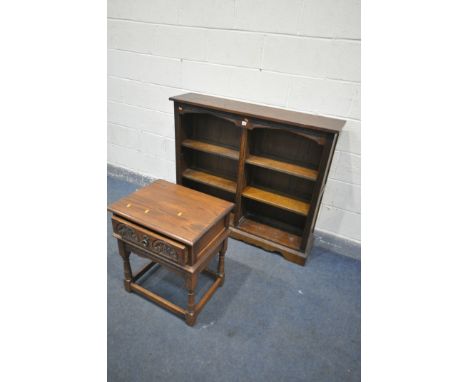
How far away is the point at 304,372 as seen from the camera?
139 cm

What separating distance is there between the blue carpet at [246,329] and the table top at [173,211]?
0.65 metres

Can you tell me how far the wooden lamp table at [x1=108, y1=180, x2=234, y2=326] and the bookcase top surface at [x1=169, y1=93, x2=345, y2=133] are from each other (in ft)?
2.13

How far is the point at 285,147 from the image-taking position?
6.61 feet

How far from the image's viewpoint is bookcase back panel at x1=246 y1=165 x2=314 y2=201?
2.09 meters

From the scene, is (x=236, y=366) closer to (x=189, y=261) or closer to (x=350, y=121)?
(x=189, y=261)

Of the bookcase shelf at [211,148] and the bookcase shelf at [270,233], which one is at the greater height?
the bookcase shelf at [211,148]

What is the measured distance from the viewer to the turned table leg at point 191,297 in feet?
4.44

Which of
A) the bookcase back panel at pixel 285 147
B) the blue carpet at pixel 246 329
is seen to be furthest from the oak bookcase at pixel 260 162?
the blue carpet at pixel 246 329

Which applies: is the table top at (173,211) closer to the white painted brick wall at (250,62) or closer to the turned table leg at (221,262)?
the turned table leg at (221,262)

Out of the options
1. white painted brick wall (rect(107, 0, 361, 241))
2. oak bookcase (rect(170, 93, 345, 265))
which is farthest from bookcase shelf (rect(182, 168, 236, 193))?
white painted brick wall (rect(107, 0, 361, 241))

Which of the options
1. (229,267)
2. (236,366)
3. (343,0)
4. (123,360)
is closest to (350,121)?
(343,0)

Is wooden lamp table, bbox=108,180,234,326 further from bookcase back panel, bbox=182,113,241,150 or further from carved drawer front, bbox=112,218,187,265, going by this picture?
bookcase back panel, bbox=182,113,241,150

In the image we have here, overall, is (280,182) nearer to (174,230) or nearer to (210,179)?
(210,179)
